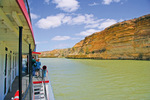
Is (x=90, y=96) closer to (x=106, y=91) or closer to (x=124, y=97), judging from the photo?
(x=106, y=91)

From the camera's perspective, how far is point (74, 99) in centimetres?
752

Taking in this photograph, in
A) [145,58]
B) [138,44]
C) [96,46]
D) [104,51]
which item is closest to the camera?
[145,58]

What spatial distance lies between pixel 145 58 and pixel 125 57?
23.3 ft

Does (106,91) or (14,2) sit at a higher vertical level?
(14,2)

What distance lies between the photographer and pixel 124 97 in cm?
757

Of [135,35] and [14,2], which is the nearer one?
[14,2]

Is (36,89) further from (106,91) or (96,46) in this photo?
(96,46)

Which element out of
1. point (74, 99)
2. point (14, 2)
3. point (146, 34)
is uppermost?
point (146, 34)

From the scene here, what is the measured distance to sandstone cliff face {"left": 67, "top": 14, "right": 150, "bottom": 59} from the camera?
134 ft

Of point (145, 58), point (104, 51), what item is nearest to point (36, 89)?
point (145, 58)

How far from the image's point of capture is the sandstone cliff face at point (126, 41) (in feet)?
134

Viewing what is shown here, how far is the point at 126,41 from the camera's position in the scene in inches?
1832

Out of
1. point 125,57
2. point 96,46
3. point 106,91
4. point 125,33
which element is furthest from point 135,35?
point 106,91

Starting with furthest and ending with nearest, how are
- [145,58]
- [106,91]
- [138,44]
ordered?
[138,44] < [145,58] < [106,91]
